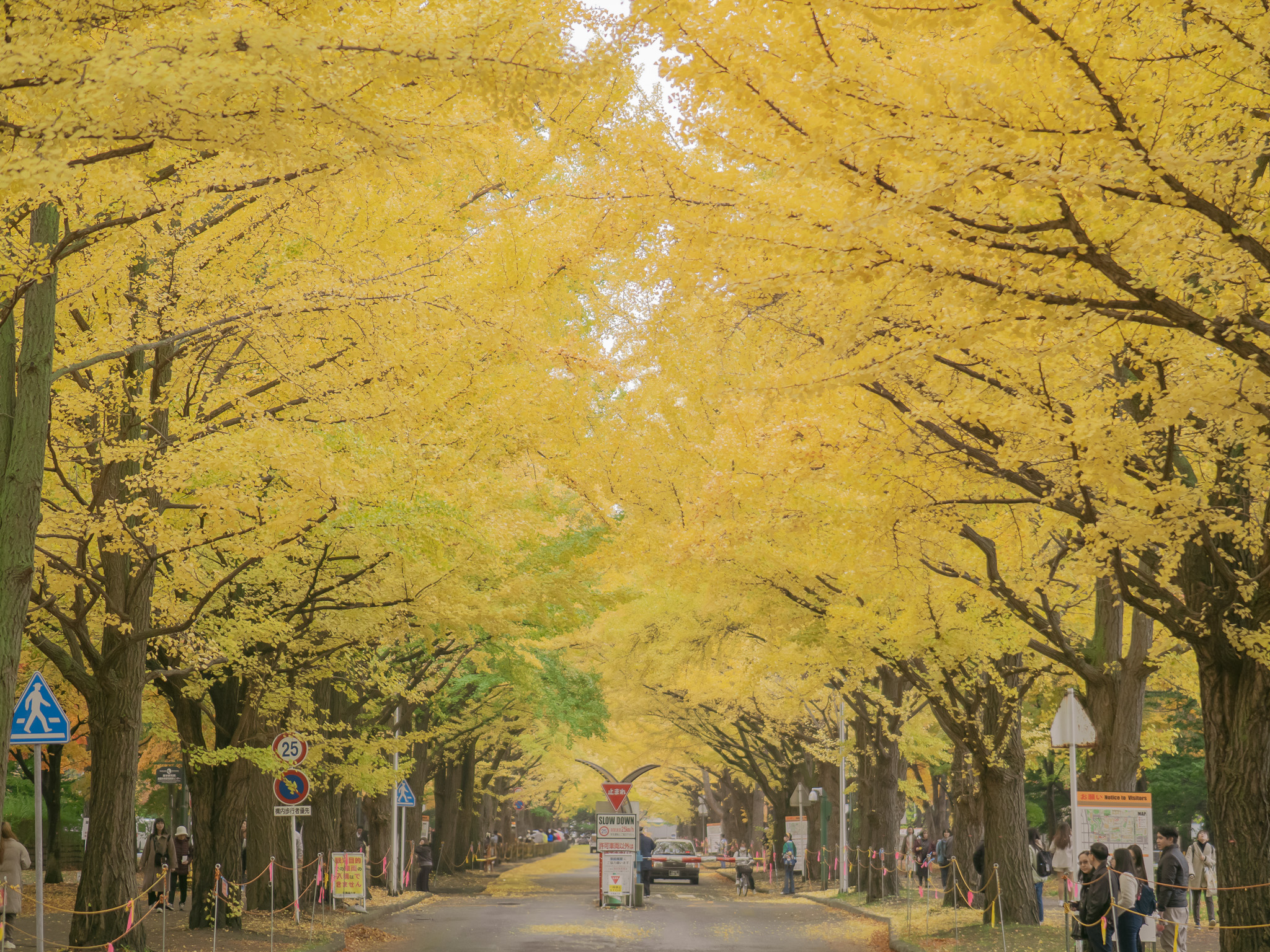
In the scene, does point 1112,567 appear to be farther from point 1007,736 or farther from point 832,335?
point 1007,736

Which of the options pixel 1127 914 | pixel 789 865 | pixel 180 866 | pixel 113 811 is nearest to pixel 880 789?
pixel 789 865

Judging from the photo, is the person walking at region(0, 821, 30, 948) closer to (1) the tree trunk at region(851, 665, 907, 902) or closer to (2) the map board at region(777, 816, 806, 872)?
(1) the tree trunk at region(851, 665, 907, 902)

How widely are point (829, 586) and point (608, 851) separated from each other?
43.4ft

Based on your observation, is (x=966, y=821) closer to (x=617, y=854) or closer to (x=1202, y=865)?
(x=1202, y=865)

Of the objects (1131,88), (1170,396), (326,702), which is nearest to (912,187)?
(1131,88)

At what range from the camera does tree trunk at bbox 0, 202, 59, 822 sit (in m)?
8.16

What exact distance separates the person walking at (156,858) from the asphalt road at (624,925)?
13.1ft

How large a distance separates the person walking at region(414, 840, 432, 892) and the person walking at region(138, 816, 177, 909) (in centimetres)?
824

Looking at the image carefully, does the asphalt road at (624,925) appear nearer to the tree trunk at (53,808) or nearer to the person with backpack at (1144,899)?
the person with backpack at (1144,899)

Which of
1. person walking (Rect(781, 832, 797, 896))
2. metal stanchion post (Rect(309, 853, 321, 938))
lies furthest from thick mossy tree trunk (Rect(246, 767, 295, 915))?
person walking (Rect(781, 832, 797, 896))

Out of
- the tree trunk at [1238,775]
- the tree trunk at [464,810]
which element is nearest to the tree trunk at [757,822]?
the tree trunk at [464,810]

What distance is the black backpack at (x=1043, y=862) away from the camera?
23844 mm

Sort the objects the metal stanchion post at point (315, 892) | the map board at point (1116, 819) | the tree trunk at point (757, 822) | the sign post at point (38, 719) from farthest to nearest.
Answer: the tree trunk at point (757, 822) < the metal stanchion post at point (315, 892) < the map board at point (1116, 819) < the sign post at point (38, 719)

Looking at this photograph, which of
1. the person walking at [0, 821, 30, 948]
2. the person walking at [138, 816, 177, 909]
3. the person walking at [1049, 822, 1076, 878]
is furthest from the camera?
the person walking at [138, 816, 177, 909]
